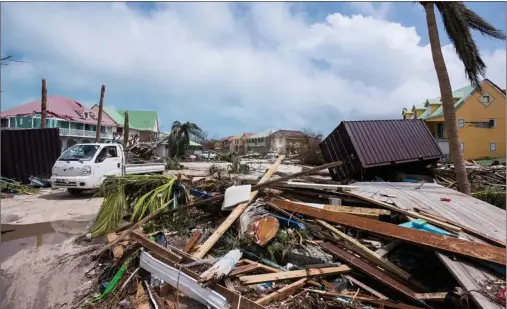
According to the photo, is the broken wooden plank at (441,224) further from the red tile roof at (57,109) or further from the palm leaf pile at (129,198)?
the red tile roof at (57,109)

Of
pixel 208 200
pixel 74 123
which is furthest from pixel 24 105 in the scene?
pixel 208 200

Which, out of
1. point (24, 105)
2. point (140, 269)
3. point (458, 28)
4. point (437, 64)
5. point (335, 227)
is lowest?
point (140, 269)

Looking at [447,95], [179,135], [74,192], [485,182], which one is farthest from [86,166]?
[179,135]

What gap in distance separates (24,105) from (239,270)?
46.4 meters

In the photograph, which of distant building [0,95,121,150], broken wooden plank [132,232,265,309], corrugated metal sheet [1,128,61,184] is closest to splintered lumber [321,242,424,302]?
broken wooden plank [132,232,265,309]

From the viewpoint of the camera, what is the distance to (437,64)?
369 inches

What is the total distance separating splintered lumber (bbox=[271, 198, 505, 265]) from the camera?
392 centimetres

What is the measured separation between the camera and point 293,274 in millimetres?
4352

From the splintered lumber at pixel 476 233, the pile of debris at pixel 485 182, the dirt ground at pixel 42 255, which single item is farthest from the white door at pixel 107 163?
the pile of debris at pixel 485 182

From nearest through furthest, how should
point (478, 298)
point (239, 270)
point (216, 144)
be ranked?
point (478, 298), point (239, 270), point (216, 144)

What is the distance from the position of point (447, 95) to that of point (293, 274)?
789 centimetres

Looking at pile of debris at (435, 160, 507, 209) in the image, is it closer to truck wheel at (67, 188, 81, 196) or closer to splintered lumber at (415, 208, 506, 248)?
splintered lumber at (415, 208, 506, 248)

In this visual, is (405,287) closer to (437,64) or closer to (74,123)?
(437,64)

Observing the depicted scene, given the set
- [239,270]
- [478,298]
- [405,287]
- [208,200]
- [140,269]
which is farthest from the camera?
[208,200]
